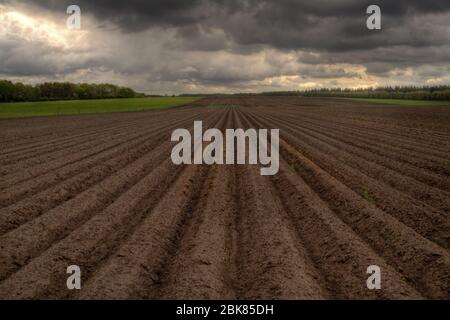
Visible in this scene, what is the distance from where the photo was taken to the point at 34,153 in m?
16.9

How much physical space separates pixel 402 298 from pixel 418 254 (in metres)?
1.56

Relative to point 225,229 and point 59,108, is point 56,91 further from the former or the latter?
point 225,229

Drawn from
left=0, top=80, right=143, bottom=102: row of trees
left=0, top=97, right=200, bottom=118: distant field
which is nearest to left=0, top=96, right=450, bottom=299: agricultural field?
left=0, top=97, right=200, bottom=118: distant field

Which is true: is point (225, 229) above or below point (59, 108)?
below

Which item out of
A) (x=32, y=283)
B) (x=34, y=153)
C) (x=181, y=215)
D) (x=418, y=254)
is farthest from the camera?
(x=34, y=153)

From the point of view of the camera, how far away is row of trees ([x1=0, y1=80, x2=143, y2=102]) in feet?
282

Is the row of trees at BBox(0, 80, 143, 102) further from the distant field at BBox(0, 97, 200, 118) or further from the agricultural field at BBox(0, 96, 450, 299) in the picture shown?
the agricultural field at BBox(0, 96, 450, 299)

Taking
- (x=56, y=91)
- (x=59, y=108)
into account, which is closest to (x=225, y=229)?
(x=59, y=108)

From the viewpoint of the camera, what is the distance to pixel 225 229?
25.1 feet

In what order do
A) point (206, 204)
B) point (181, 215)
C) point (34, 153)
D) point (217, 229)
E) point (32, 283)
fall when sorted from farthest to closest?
point (34, 153) < point (206, 204) < point (181, 215) < point (217, 229) < point (32, 283)

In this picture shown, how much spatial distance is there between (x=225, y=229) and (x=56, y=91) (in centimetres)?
10893
